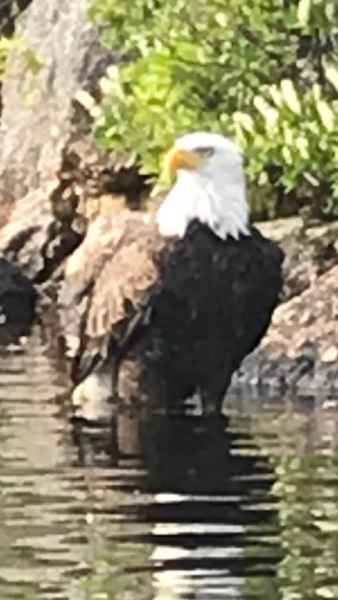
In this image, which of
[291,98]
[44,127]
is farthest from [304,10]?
[44,127]

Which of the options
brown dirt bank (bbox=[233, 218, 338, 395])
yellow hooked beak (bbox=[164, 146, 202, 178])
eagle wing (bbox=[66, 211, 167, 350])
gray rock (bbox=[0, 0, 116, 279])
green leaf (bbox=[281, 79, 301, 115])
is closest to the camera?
eagle wing (bbox=[66, 211, 167, 350])

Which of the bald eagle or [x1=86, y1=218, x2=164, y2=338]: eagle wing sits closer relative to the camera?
the bald eagle

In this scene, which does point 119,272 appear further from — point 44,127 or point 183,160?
point 44,127

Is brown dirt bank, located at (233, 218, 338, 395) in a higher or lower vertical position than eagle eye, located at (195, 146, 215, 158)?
lower

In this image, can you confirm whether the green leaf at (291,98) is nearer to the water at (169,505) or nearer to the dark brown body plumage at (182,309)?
the dark brown body plumage at (182,309)

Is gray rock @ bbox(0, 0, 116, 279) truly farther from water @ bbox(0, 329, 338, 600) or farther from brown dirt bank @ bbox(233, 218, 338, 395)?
water @ bbox(0, 329, 338, 600)

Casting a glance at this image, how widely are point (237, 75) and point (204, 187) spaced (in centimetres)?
470

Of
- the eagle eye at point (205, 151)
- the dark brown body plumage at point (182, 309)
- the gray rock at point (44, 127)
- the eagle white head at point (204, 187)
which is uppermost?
the eagle eye at point (205, 151)

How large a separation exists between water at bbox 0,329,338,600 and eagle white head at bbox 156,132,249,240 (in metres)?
1.08

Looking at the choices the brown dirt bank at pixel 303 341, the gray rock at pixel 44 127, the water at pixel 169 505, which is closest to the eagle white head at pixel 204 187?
the water at pixel 169 505

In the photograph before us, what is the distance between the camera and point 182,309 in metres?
14.8

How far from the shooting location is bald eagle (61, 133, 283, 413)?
14750mm

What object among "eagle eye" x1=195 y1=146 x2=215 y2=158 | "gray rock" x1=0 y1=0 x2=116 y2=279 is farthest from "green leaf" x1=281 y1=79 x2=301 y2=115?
"gray rock" x1=0 y1=0 x2=116 y2=279

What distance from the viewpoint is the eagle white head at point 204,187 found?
49.2ft
